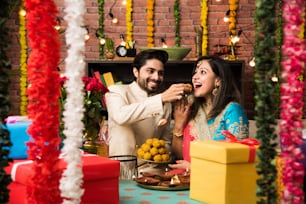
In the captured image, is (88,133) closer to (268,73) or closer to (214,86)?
(214,86)

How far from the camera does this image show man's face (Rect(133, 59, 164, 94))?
8.10 ft

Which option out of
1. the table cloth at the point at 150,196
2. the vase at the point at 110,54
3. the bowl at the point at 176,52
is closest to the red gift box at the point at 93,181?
the table cloth at the point at 150,196

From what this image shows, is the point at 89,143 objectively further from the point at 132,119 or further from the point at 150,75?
the point at 150,75

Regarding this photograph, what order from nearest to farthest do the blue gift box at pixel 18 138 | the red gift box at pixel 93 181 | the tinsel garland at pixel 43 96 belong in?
the tinsel garland at pixel 43 96
the red gift box at pixel 93 181
the blue gift box at pixel 18 138

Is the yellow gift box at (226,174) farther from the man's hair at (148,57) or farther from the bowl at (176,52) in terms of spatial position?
the bowl at (176,52)

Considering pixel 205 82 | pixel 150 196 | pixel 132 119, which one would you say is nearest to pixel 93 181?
pixel 150 196

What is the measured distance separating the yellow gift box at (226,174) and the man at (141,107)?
0.53 m

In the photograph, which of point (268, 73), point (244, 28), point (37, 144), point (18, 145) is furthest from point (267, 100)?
point (244, 28)

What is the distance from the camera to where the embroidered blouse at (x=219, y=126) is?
7.23 feet

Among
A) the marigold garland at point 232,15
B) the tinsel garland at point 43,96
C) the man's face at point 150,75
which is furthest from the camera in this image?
the marigold garland at point 232,15

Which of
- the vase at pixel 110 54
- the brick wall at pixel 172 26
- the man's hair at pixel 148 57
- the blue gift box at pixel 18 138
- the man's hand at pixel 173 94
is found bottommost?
the blue gift box at pixel 18 138

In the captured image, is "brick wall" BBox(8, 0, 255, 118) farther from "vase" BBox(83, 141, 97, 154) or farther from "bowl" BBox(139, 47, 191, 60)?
"vase" BBox(83, 141, 97, 154)

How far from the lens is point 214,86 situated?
2.36 meters

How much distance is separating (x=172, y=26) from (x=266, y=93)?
5017 millimetres
